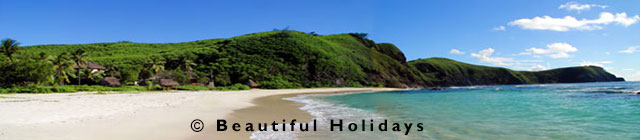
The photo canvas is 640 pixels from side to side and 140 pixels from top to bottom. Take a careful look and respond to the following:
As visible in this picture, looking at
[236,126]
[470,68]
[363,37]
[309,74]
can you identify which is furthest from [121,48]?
[470,68]

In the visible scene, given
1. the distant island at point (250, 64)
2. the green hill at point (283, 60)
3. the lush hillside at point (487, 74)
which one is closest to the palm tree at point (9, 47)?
the distant island at point (250, 64)

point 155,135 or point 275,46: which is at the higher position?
point 275,46

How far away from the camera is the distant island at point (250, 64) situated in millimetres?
59925

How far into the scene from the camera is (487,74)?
16475cm

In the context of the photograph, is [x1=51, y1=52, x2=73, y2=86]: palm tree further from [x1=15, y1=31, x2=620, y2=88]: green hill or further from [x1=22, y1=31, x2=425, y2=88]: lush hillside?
[x1=22, y1=31, x2=425, y2=88]: lush hillside

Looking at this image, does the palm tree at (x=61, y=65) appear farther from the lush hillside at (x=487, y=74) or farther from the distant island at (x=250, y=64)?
the lush hillside at (x=487, y=74)

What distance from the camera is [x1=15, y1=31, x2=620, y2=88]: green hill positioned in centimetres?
8325

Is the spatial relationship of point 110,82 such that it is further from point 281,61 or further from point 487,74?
point 487,74

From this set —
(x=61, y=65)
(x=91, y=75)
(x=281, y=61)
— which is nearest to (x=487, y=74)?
(x=281, y=61)

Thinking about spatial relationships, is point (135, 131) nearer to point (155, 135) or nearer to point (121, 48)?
point (155, 135)

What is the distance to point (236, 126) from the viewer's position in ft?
36.4

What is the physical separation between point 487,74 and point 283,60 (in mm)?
109306

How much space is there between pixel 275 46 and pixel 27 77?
6593 cm

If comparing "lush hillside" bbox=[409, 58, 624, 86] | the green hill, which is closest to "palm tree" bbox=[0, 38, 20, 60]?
the green hill
